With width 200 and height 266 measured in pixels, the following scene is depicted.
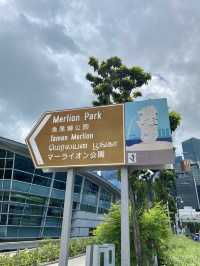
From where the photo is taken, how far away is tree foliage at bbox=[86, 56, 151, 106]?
52.0ft

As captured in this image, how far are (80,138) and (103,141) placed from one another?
849 millimetres

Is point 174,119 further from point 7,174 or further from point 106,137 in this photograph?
point 7,174

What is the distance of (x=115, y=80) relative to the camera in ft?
52.4

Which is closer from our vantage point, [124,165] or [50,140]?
[124,165]

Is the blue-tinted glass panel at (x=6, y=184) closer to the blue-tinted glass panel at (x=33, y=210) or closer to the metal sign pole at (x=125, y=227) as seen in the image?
the blue-tinted glass panel at (x=33, y=210)

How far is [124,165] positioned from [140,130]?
1274 millimetres

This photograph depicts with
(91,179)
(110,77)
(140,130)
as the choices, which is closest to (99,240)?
(140,130)

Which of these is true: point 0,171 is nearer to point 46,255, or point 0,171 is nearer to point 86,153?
point 46,255

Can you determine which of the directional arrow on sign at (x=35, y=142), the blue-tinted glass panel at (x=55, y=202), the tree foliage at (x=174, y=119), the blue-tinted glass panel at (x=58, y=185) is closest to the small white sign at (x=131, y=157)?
the directional arrow on sign at (x=35, y=142)

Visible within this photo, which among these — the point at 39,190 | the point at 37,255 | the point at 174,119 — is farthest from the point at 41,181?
the point at 174,119

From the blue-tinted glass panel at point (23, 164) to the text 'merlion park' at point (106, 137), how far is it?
21.7 m

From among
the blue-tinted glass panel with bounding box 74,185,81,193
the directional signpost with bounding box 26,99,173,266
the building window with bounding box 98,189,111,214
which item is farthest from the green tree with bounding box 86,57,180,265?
the building window with bounding box 98,189,111,214

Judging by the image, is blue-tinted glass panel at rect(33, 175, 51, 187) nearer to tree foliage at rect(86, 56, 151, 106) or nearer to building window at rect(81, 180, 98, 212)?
building window at rect(81, 180, 98, 212)

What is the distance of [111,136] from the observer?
31.3 feet
